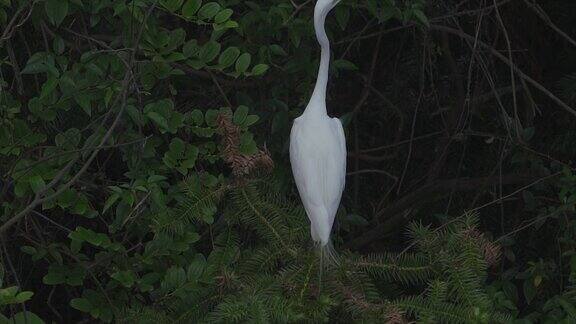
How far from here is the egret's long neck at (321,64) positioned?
2176 mm

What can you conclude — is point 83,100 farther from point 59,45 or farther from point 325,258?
point 325,258

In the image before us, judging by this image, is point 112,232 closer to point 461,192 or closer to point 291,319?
point 291,319

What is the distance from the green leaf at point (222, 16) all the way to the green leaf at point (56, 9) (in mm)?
292

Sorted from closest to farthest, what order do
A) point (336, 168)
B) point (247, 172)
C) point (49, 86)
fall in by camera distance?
point (247, 172) < point (49, 86) < point (336, 168)

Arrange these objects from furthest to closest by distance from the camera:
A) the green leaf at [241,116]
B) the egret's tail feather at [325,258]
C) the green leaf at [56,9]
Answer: the green leaf at [241,116], the green leaf at [56,9], the egret's tail feather at [325,258]

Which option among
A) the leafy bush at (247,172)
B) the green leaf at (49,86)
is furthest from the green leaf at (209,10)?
the green leaf at (49,86)

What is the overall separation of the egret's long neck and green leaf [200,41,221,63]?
205 mm

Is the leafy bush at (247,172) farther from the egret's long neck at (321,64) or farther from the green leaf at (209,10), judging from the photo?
the egret's long neck at (321,64)

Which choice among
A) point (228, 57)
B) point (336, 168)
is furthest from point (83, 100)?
point (336, 168)

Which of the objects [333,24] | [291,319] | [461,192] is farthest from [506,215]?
[291,319]

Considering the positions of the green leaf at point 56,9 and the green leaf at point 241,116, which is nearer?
the green leaf at point 56,9

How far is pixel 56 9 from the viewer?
6.95ft

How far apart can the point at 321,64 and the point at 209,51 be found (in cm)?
23

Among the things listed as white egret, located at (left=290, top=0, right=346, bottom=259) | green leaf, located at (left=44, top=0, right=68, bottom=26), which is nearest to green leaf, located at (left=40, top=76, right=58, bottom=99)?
green leaf, located at (left=44, top=0, right=68, bottom=26)
